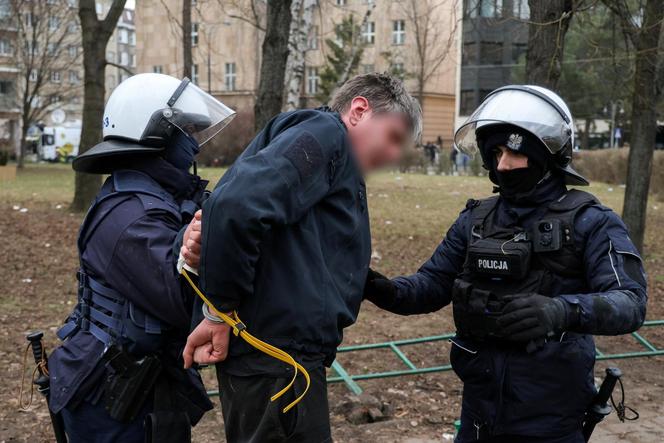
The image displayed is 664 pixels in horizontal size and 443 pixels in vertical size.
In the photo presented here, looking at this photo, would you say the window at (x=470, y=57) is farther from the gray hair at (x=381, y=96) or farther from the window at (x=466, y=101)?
the gray hair at (x=381, y=96)

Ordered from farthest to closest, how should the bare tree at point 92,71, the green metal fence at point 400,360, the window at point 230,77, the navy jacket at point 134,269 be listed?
the window at point 230,77 → the bare tree at point 92,71 → the green metal fence at point 400,360 → the navy jacket at point 134,269

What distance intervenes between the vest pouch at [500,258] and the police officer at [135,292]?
1.04 m

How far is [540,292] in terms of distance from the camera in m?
2.52

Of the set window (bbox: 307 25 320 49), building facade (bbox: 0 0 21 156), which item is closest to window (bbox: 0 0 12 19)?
building facade (bbox: 0 0 21 156)

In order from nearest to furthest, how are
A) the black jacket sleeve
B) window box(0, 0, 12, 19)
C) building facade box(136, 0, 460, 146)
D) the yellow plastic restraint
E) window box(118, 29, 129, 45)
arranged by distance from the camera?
the black jacket sleeve, the yellow plastic restraint, window box(0, 0, 12, 19), building facade box(136, 0, 460, 146), window box(118, 29, 129, 45)

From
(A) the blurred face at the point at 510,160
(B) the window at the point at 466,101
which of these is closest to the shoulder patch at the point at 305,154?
(A) the blurred face at the point at 510,160

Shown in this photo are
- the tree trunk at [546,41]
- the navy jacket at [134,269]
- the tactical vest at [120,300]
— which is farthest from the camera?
the tree trunk at [546,41]

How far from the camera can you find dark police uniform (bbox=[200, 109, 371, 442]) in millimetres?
1977

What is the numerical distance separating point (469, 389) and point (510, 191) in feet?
2.54

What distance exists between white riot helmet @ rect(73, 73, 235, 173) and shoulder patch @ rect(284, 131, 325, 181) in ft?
2.50

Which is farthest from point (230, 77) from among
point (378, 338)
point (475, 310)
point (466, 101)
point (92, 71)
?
point (475, 310)

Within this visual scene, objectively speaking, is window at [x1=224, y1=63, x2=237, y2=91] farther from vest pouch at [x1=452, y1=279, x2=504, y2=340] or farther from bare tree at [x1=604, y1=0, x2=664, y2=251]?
vest pouch at [x1=452, y1=279, x2=504, y2=340]

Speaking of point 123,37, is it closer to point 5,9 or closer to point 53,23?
point 53,23

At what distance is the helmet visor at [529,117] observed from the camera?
8.62 ft
